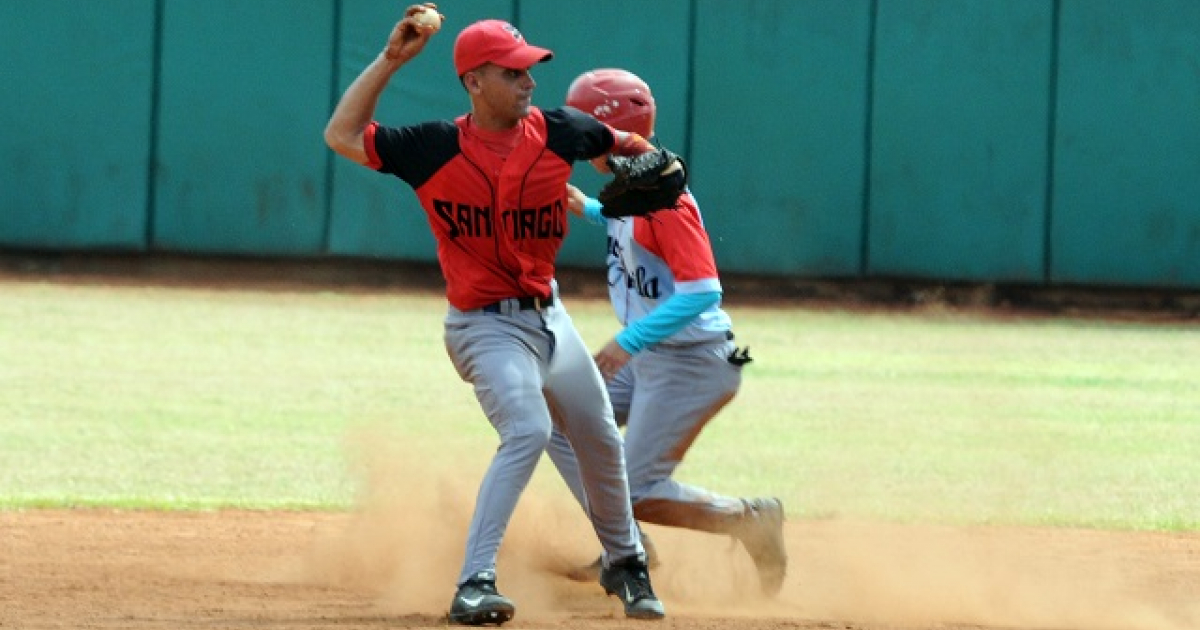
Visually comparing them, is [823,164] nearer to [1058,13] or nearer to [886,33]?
[886,33]

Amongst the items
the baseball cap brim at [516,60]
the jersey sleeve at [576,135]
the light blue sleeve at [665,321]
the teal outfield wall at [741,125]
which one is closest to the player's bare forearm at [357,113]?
the baseball cap brim at [516,60]

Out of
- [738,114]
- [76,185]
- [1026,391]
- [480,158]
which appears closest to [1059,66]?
[738,114]

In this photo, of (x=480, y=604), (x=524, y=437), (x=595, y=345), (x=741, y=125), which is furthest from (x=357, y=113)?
(x=741, y=125)

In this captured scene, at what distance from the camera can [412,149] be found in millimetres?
5168

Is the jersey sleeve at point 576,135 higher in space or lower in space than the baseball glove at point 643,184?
higher

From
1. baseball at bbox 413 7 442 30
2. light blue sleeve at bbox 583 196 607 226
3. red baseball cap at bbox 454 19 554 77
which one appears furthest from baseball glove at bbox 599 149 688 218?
light blue sleeve at bbox 583 196 607 226

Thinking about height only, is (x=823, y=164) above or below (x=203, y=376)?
above

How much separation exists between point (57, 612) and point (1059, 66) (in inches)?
567

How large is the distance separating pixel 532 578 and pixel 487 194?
1.52 m

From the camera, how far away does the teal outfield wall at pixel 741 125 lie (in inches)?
697

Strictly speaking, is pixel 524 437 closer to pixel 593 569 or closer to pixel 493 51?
pixel 493 51

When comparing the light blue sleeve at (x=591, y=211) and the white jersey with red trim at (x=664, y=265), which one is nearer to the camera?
the white jersey with red trim at (x=664, y=265)

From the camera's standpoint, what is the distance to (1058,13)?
708 inches

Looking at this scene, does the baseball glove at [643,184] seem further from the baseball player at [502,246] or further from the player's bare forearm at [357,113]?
the player's bare forearm at [357,113]
